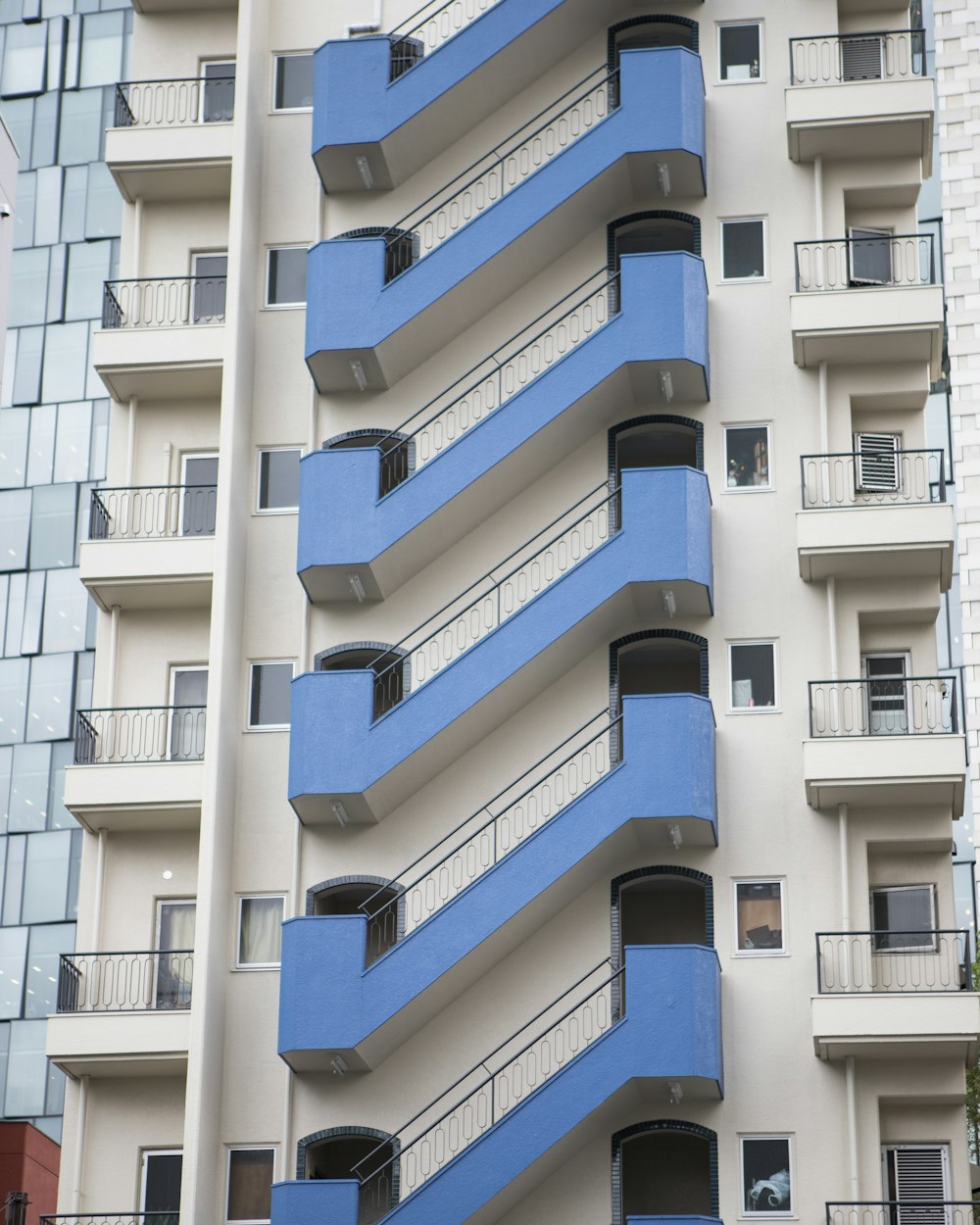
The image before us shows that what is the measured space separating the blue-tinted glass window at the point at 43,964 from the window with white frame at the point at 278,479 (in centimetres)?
3844

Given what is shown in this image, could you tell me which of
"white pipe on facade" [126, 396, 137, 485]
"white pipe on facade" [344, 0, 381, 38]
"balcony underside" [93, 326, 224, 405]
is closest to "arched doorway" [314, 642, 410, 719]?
"white pipe on facade" [126, 396, 137, 485]

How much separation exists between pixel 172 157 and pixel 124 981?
15975 millimetres

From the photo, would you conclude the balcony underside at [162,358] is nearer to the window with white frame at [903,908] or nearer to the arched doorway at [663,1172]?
the window with white frame at [903,908]

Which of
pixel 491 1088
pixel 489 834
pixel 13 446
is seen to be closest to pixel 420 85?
pixel 489 834

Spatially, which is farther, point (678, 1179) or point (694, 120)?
point (694, 120)

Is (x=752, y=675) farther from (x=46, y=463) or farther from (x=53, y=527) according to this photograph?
(x=46, y=463)

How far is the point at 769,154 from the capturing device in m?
40.9

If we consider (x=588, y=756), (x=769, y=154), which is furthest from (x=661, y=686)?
(x=769, y=154)

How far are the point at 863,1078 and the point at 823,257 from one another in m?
14.9

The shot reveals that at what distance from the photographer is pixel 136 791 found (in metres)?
37.8

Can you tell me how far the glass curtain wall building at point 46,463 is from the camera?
76.4 m

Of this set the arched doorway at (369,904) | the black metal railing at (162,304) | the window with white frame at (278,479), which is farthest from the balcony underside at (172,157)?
the arched doorway at (369,904)

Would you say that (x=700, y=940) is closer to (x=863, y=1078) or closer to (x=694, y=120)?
(x=863, y=1078)

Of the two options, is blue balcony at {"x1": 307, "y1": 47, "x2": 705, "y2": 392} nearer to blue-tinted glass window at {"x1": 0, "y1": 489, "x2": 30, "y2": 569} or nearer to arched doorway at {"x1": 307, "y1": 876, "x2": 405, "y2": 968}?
arched doorway at {"x1": 307, "y1": 876, "x2": 405, "y2": 968}
